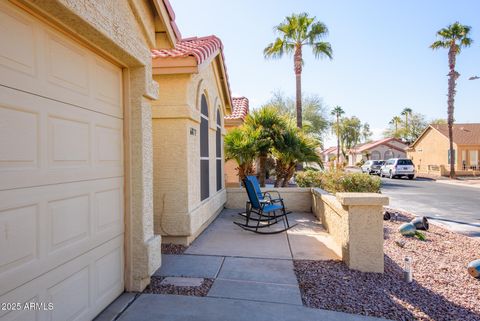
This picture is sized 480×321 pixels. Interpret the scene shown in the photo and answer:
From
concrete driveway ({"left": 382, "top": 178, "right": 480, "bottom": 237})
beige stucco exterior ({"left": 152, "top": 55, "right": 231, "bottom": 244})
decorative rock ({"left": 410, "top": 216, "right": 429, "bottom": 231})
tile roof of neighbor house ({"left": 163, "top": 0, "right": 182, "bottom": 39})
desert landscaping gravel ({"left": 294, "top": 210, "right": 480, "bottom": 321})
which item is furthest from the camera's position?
concrete driveway ({"left": 382, "top": 178, "right": 480, "bottom": 237})

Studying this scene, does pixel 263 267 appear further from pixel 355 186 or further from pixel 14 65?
pixel 355 186

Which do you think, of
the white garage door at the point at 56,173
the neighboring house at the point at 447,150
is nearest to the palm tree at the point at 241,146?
the white garage door at the point at 56,173

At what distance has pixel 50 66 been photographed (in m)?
2.50

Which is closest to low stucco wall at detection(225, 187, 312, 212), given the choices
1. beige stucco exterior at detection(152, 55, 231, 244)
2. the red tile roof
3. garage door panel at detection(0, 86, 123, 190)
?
beige stucco exterior at detection(152, 55, 231, 244)

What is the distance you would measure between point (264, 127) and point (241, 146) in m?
1.27

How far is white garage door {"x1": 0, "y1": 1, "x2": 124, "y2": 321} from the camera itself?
6.88ft

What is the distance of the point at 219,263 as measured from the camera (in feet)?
15.7

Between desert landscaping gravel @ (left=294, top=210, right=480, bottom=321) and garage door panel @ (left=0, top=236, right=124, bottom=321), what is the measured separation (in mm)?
2269

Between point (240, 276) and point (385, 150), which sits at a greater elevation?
point (385, 150)

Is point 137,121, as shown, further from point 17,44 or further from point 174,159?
point 174,159

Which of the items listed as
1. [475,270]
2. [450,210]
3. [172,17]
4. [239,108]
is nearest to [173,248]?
[172,17]

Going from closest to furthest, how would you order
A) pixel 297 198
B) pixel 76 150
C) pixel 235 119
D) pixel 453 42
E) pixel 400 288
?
pixel 76 150
pixel 400 288
pixel 297 198
pixel 235 119
pixel 453 42

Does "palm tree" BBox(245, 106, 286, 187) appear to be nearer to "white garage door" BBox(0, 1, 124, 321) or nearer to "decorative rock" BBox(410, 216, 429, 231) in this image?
"decorative rock" BBox(410, 216, 429, 231)

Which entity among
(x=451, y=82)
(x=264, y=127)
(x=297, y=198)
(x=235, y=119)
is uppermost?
(x=451, y=82)
